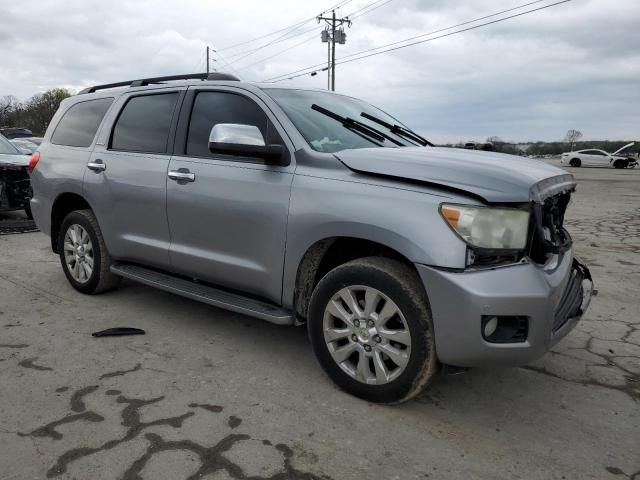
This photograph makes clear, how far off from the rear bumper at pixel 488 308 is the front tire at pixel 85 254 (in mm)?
3100

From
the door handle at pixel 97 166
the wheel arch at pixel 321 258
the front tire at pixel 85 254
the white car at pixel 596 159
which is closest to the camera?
the wheel arch at pixel 321 258

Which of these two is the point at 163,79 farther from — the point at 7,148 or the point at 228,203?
the point at 7,148

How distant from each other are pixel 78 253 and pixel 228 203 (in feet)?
6.92

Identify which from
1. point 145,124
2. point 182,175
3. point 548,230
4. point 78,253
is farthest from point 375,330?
point 78,253

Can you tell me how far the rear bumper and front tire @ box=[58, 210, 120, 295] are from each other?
122 inches

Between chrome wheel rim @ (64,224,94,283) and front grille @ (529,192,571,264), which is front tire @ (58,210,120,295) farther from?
front grille @ (529,192,571,264)

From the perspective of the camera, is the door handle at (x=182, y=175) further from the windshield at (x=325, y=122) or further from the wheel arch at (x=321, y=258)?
the wheel arch at (x=321, y=258)

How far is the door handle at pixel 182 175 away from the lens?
366cm

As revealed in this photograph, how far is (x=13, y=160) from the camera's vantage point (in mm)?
8602

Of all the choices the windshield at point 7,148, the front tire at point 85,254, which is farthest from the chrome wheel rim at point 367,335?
the windshield at point 7,148

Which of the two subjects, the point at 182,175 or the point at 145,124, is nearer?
the point at 182,175

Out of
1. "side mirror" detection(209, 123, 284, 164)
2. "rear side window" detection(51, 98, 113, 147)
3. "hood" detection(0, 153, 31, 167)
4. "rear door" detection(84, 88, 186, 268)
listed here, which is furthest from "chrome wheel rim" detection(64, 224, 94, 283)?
"hood" detection(0, 153, 31, 167)

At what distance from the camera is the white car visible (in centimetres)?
3659

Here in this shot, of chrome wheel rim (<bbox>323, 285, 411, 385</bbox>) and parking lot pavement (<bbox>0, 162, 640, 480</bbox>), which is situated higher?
chrome wheel rim (<bbox>323, 285, 411, 385</bbox>)
